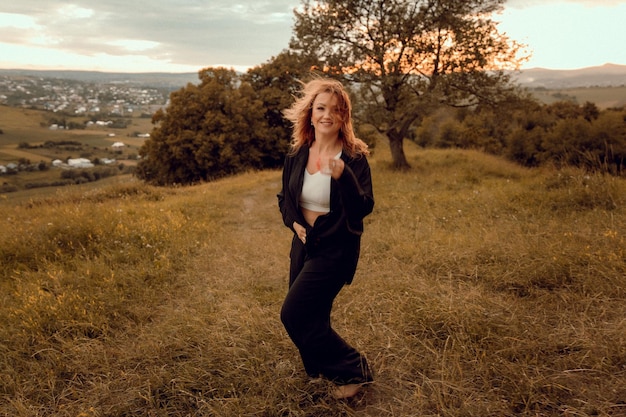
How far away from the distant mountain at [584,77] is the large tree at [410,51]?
7506 centimetres

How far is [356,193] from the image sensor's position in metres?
2.48

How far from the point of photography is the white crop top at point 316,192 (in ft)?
9.28

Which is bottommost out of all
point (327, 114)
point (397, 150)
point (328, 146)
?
point (397, 150)

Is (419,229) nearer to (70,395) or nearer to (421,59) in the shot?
(70,395)

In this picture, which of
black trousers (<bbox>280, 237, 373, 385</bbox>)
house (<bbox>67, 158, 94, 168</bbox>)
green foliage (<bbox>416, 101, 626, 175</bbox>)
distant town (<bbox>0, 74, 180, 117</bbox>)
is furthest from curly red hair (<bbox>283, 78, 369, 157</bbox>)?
distant town (<bbox>0, 74, 180, 117</bbox>)

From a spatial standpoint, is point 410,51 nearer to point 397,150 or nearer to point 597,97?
point 397,150

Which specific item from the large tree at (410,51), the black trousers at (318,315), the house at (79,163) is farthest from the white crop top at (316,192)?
the house at (79,163)

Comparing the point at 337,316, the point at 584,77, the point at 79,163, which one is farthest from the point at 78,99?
the point at 584,77

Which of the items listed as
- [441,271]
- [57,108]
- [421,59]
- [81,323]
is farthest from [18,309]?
[57,108]

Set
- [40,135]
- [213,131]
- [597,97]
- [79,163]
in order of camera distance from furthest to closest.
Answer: [597,97]
[40,135]
[79,163]
[213,131]

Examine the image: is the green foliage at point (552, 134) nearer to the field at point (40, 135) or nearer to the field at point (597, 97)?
the field at point (597, 97)

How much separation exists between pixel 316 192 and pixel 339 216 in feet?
0.94

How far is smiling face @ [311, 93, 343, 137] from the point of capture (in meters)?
2.85

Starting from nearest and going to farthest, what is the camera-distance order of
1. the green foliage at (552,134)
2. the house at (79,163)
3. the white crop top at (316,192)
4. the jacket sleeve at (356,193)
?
the jacket sleeve at (356,193) < the white crop top at (316,192) < the green foliage at (552,134) < the house at (79,163)
